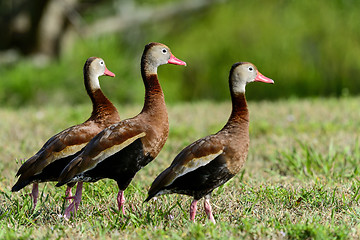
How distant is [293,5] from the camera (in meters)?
18.1

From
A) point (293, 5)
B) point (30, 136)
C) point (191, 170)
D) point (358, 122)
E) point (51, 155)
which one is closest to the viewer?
point (191, 170)

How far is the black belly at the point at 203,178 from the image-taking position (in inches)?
147

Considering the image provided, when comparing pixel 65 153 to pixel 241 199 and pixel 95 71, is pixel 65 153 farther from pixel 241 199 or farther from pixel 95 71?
pixel 241 199

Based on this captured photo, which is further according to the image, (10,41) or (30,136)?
(10,41)

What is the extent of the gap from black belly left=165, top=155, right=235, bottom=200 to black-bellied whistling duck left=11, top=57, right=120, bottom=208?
72 cm

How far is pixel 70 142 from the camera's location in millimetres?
3994

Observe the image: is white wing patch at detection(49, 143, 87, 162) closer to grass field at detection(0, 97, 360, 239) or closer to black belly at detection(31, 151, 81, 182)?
black belly at detection(31, 151, 81, 182)

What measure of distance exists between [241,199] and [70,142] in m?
1.38

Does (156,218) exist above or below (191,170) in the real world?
below

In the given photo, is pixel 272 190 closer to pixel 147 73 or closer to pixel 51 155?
pixel 147 73

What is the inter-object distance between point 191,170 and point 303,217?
0.85 m

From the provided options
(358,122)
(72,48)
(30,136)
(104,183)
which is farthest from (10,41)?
(104,183)

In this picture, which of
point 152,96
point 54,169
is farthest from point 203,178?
point 54,169

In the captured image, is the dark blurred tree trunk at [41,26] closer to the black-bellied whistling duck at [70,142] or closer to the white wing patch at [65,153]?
the black-bellied whistling duck at [70,142]
